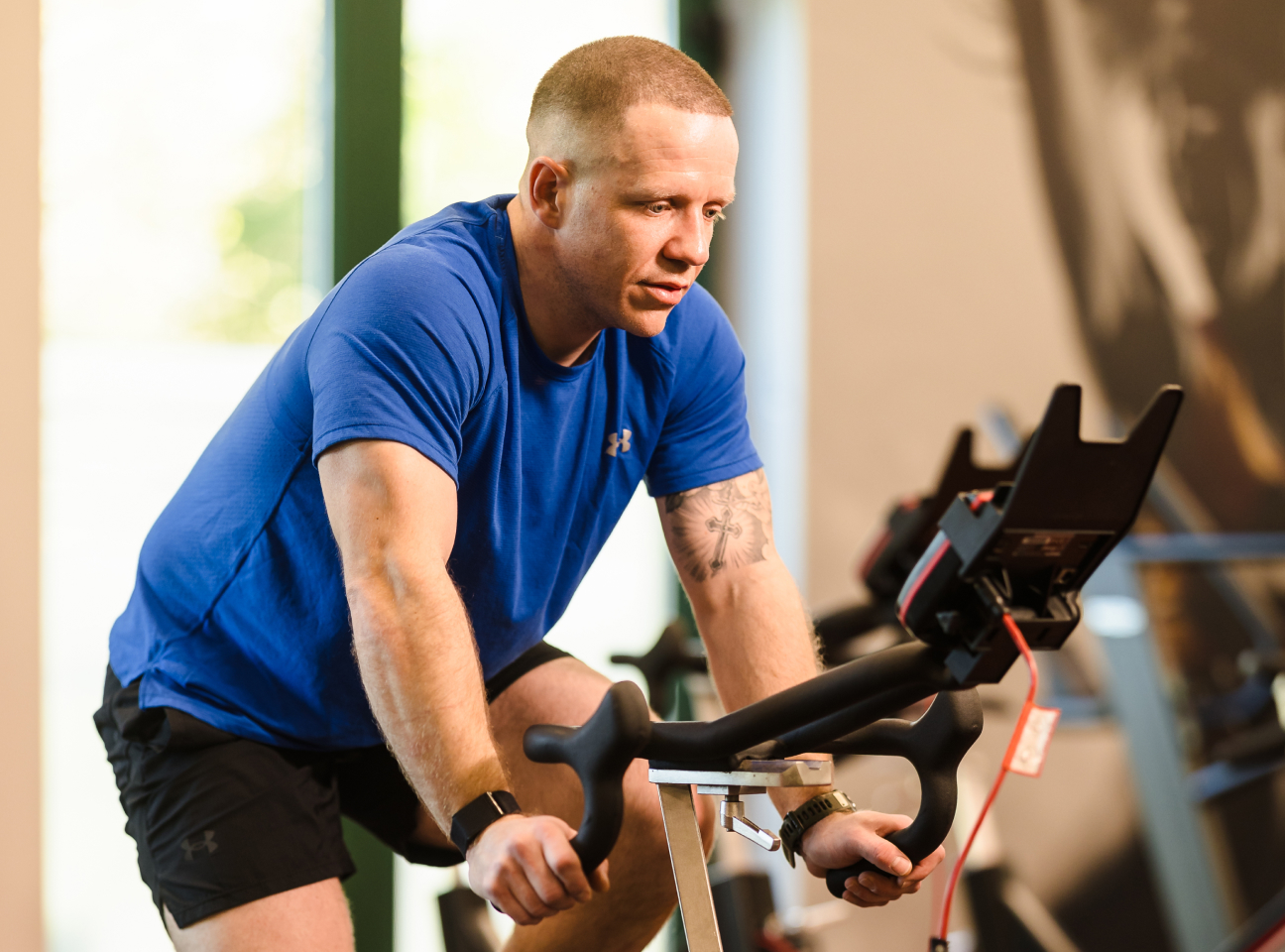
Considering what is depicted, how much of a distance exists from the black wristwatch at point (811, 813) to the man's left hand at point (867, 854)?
0.03ft

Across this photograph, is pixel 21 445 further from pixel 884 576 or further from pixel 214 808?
pixel 884 576

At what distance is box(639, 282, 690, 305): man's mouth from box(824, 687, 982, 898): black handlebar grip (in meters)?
0.55

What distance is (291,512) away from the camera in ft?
4.83

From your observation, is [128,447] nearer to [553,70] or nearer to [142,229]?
[142,229]

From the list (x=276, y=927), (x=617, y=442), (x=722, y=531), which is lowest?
(x=276, y=927)

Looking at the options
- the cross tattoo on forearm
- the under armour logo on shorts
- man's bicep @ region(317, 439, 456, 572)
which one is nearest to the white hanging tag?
man's bicep @ region(317, 439, 456, 572)

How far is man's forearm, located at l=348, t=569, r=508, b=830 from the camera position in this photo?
1.16 meters

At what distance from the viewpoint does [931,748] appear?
1143 millimetres

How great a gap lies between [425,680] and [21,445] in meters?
1.35

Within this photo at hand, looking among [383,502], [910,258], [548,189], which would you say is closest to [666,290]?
[548,189]

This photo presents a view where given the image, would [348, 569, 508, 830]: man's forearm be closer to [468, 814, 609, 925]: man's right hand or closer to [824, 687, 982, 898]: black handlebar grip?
[468, 814, 609, 925]: man's right hand

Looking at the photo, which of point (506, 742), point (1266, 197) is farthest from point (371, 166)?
point (1266, 197)

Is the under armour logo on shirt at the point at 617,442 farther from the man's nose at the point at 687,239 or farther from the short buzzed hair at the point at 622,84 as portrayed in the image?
the short buzzed hair at the point at 622,84

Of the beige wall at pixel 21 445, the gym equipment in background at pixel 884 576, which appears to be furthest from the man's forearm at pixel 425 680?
the beige wall at pixel 21 445
